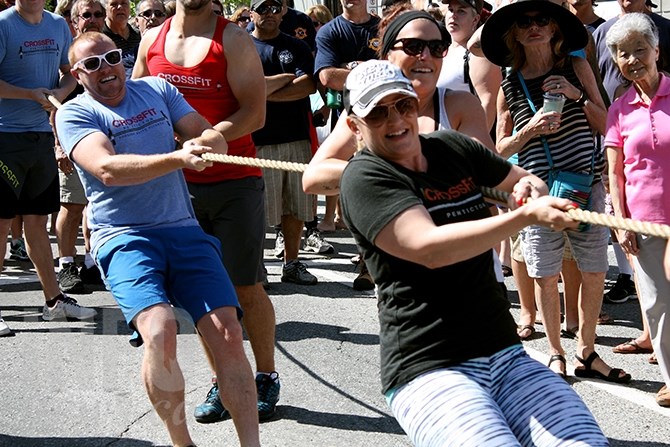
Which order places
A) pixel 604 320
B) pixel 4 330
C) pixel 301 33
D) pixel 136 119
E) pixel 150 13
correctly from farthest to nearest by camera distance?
pixel 301 33 → pixel 150 13 → pixel 4 330 → pixel 604 320 → pixel 136 119

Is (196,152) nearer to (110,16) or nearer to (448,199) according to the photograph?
(448,199)

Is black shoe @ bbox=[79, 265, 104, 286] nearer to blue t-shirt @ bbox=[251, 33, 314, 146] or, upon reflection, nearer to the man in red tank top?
blue t-shirt @ bbox=[251, 33, 314, 146]

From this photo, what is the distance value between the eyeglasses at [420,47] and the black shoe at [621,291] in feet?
11.2

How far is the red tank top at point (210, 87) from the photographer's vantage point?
16.4ft

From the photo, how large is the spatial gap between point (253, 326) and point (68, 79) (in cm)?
316

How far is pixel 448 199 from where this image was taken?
3.13 metres

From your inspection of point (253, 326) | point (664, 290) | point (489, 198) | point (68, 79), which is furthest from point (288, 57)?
point (489, 198)

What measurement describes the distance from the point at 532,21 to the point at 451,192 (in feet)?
7.84

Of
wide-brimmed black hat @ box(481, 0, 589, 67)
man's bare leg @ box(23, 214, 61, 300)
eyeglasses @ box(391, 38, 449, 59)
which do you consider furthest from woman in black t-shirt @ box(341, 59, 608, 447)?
man's bare leg @ box(23, 214, 61, 300)

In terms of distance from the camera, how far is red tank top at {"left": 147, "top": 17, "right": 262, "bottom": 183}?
196 inches

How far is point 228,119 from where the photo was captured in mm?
4930

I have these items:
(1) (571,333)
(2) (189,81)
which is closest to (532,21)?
(2) (189,81)

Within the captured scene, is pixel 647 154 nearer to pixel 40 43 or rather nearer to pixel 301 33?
pixel 40 43

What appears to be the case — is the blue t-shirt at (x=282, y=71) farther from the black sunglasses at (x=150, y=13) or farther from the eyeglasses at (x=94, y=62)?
the eyeglasses at (x=94, y=62)
